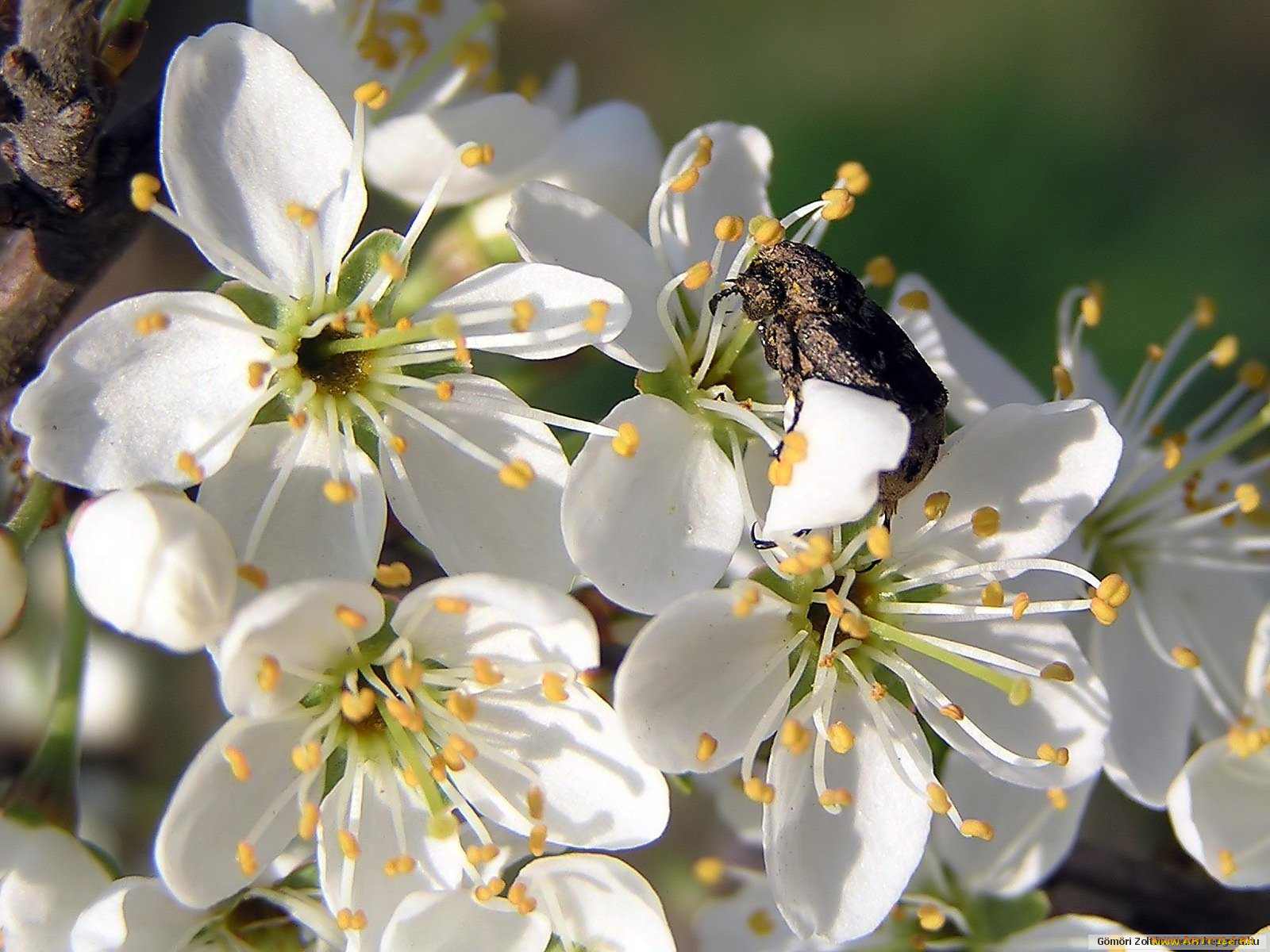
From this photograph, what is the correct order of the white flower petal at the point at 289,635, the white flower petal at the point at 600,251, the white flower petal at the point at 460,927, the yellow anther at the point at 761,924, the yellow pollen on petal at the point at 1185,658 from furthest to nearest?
the yellow anther at the point at 761,924 < the yellow pollen on petal at the point at 1185,658 < the white flower petal at the point at 600,251 < the white flower petal at the point at 460,927 < the white flower petal at the point at 289,635

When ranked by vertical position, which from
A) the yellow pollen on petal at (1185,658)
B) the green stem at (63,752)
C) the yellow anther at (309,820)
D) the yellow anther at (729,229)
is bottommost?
the green stem at (63,752)

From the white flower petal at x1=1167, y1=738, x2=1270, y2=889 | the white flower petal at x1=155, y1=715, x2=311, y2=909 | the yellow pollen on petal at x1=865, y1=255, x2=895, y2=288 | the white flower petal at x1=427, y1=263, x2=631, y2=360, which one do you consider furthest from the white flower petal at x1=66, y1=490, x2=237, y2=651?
the white flower petal at x1=1167, y1=738, x2=1270, y2=889

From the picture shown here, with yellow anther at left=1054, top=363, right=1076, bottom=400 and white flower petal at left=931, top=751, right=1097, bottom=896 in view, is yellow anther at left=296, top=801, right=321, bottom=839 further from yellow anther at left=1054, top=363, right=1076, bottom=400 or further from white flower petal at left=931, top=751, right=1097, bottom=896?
yellow anther at left=1054, top=363, right=1076, bottom=400

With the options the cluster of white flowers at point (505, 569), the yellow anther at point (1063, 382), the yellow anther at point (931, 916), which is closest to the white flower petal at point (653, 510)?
the cluster of white flowers at point (505, 569)

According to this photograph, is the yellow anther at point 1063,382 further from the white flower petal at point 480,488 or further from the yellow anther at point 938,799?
the white flower petal at point 480,488

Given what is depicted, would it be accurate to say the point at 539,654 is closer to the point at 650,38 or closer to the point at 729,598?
the point at 729,598

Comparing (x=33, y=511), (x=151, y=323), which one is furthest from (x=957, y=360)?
(x=33, y=511)

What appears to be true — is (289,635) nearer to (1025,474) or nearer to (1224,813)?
(1025,474)
